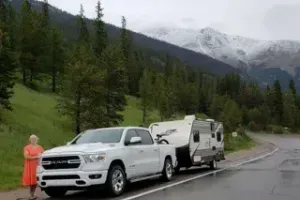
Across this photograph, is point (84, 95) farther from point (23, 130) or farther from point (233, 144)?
point (233, 144)

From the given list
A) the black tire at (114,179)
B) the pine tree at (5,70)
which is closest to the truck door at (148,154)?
the black tire at (114,179)

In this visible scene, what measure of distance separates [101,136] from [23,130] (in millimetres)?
20862

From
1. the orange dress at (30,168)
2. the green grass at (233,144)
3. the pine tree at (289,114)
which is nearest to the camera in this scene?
the orange dress at (30,168)

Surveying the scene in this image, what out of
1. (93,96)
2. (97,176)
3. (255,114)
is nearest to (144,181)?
(97,176)

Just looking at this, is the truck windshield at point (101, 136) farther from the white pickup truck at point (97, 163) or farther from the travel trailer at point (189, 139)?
the travel trailer at point (189, 139)

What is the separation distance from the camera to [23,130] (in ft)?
109

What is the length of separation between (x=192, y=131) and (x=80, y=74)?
1478cm

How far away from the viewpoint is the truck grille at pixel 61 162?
12017 mm

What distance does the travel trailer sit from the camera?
20.1 m

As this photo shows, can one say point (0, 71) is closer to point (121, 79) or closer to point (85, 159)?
point (121, 79)

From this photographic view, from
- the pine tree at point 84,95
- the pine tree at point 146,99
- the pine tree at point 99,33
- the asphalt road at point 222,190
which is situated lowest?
the asphalt road at point 222,190

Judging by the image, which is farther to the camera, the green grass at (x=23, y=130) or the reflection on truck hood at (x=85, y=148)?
the green grass at (x=23, y=130)

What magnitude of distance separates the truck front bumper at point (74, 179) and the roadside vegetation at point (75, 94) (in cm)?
296

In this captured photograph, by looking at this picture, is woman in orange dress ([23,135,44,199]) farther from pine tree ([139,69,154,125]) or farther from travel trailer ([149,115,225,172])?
pine tree ([139,69,154,125])
